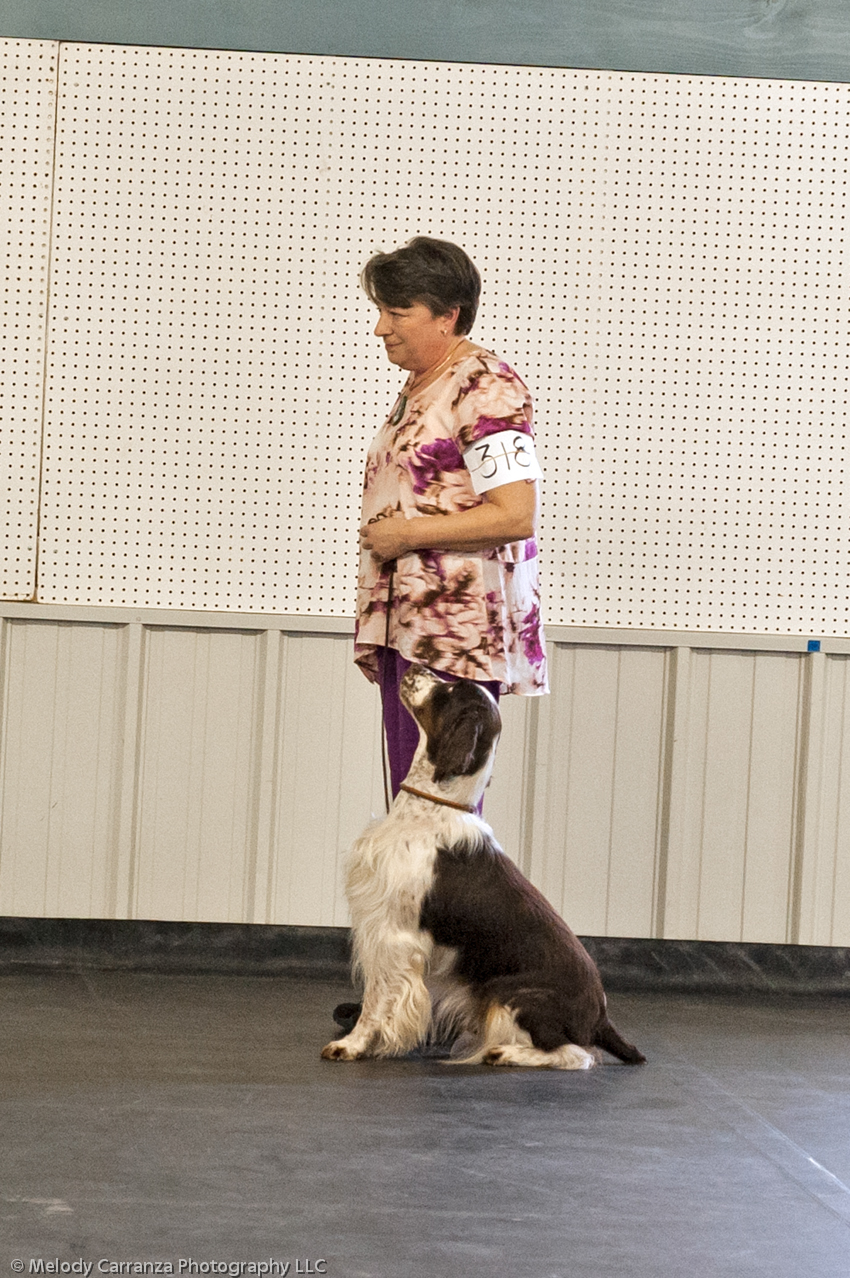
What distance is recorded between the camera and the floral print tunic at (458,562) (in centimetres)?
328

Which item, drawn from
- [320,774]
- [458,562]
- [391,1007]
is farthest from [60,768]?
[458,562]

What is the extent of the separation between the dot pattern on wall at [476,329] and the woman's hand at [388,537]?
1.03 m

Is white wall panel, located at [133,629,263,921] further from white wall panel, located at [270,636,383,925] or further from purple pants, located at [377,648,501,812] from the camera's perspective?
purple pants, located at [377,648,501,812]

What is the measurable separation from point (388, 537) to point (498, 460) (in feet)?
0.98

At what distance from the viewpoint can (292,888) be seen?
171 inches

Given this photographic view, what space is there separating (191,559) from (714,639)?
1572mm

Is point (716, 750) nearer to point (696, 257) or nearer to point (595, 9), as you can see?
point (696, 257)

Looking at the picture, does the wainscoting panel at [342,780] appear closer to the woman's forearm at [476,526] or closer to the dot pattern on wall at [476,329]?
the dot pattern on wall at [476,329]

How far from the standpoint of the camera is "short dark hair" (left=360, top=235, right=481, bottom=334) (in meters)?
3.33

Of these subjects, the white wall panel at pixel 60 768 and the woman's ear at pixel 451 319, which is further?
the white wall panel at pixel 60 768

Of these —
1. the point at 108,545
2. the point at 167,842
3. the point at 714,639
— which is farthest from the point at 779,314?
the point at 167,842

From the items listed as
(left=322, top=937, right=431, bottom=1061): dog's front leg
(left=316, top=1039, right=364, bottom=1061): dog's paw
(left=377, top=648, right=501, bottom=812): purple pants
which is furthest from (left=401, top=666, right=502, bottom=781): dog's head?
(left=316, top=1039, right=364, bottom=1061): dog's paw

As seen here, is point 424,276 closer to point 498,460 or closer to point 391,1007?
point 498,460

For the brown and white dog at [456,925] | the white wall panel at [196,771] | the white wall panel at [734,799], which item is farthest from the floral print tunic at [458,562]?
the white wall panel at [734,799]
